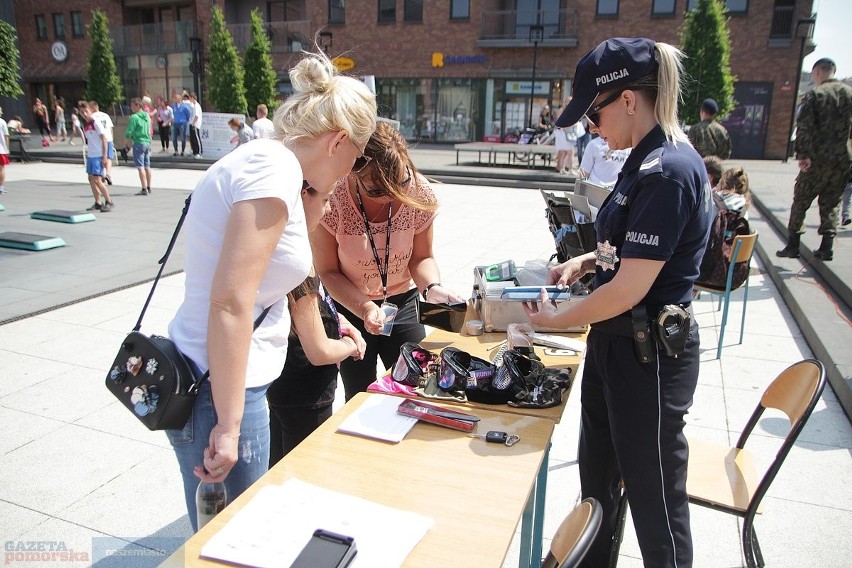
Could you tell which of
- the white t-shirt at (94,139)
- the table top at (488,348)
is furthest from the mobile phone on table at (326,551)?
the white t-shirt at (94,139)

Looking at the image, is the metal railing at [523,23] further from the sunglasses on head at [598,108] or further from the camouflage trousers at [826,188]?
the sunglasses on head at [598,108]

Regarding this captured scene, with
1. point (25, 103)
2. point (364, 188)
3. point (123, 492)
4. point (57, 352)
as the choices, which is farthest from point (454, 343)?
point (25, 103)

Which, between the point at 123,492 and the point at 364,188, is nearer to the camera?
the point at 364,188

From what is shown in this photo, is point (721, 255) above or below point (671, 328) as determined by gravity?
below

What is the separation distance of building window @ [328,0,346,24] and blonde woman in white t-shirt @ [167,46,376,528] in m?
27.5

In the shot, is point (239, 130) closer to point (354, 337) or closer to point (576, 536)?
point (354, 337)

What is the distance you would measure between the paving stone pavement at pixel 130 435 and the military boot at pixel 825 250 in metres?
0.62

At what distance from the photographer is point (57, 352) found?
4434 mm

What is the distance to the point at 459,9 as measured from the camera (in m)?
24.9

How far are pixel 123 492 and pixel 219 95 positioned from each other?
23290mm

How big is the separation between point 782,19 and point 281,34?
20.6 m

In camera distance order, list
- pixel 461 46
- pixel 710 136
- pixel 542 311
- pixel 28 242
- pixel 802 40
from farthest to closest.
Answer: pixel 461 46 < pixel 802 40 < pixel 710 136 < pixel 28 242 < pixel 542 311

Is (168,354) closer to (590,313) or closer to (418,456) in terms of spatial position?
(418,456)

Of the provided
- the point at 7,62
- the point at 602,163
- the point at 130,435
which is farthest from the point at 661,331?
the point at 7,62
